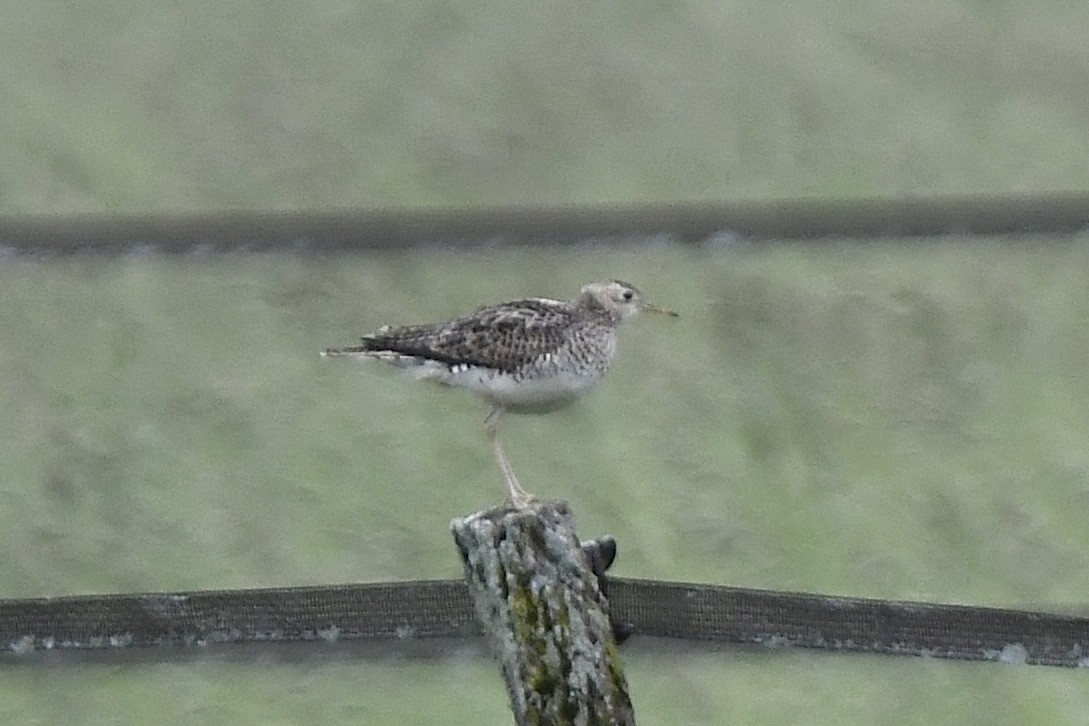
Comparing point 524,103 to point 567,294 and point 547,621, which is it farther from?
point 547,621

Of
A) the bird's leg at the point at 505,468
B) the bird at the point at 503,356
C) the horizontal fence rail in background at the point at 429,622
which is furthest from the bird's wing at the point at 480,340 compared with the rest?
the horizontal fence rail in background at the point at 429,622

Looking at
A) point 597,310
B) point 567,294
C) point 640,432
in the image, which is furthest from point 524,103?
point 597,310

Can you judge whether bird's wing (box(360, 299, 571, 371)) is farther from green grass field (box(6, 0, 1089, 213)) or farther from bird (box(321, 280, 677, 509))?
green grass field (box(6, 0, 1089, 213))

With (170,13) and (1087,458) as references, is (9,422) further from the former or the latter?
(1087,458)

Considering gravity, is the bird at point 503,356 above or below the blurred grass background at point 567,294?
above

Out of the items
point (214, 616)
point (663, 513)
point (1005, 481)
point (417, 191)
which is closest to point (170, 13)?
point (417, 191)

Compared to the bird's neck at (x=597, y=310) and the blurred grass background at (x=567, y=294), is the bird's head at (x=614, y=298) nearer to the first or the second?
the bird's neck at (x=597, y=310)
